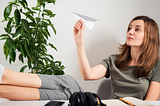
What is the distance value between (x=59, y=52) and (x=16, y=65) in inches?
21.6

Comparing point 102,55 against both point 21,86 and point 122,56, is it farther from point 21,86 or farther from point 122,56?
point 21,86

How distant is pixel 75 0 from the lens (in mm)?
2010

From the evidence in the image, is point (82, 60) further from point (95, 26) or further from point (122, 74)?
point (95, 26)

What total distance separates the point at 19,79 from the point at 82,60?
496 mm

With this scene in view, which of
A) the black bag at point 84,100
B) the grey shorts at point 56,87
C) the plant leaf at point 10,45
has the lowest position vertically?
the grey shorts at point 56,87

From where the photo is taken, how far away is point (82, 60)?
3.91ft

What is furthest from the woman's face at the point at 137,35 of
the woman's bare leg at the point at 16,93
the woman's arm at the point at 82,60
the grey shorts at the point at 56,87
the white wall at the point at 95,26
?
the woman's bare leg at the point at 16,93

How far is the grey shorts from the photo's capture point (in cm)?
96

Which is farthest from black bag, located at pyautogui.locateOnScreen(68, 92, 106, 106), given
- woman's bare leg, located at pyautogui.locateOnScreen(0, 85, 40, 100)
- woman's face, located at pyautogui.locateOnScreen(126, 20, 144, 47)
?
woman's face, located at pyautogui.locateOnScreen(126, 20, 144, 47)

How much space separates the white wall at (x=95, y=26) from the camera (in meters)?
1.99

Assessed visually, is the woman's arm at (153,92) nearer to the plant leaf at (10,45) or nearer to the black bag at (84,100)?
the black bag at (84,100)

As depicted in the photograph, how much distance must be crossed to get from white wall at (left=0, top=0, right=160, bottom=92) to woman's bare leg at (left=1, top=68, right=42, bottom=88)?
1.04 metres

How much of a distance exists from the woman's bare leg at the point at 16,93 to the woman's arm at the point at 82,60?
1.49 ft

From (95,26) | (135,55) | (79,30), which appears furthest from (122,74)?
(95,26)
